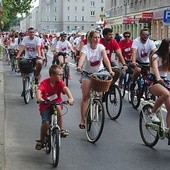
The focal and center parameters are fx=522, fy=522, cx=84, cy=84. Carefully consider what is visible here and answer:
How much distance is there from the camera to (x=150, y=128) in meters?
7.95

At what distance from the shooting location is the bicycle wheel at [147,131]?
789 cm

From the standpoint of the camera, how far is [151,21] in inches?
2452

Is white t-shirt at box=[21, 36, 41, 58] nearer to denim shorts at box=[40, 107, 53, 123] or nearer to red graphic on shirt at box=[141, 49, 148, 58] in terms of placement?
red graphic on shirt at box=[141, 49, 148, 58]

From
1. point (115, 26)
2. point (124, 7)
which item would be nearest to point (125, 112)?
point (124, 7)

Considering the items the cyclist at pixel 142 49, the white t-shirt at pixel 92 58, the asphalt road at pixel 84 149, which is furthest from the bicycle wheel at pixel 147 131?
the cyclist at pixel 142 49

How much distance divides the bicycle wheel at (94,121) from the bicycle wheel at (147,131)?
662 mm

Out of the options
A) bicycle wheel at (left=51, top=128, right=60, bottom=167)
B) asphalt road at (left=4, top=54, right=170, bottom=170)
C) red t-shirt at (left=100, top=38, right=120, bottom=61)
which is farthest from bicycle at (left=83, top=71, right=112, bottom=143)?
red t-shirt at (left=100, top=38, right=120, bottom=61)

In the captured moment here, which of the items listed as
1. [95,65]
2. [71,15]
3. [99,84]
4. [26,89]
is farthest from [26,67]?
[71,15]

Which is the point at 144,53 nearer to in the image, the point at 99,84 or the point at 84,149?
the point at 99,84

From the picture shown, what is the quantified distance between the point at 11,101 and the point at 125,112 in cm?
305

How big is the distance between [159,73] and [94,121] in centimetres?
131

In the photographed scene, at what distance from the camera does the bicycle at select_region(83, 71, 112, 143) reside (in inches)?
322

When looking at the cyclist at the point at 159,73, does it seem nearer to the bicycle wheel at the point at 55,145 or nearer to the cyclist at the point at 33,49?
the bicycle wheel at the point at 55,145

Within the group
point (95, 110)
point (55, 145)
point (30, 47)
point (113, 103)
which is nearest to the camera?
point (55, 145)
